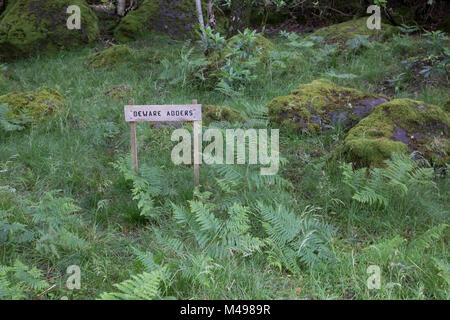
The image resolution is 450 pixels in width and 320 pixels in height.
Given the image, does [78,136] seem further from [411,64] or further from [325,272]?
[411,64]

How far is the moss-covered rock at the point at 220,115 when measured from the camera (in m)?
5.41

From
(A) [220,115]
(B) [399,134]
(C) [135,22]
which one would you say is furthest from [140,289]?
(C) [135,22]

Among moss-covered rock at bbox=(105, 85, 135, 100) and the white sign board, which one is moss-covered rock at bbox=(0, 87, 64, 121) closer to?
moss-covered rock at bbox=(105, 85, 135, 100)

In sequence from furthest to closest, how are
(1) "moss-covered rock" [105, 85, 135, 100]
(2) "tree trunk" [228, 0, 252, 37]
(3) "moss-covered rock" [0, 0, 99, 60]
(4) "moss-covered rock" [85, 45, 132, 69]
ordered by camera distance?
1. (3) "moss-covered rock" [0, 0, 99, 60]
2. (2) "tree trunk" [228, 0, 252, 37]
3. (4) "moss-covered rock" [85, 45, 132, 69]
4. (1) "moss-covered rock" [105, 85, 135, 100]

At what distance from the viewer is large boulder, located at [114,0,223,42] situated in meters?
11.0

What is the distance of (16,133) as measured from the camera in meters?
5.54

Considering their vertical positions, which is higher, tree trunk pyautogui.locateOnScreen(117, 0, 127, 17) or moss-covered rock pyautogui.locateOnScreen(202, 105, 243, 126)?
tree trunk pyautogui.locateOnScreen(117, 0, 127, 17)

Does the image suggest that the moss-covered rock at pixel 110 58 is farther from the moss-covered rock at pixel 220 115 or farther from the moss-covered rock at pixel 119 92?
the moss-covered rock at pixel 220 115

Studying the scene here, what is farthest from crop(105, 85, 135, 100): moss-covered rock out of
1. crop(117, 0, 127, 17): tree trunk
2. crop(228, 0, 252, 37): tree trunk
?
crop(117, 0, 127, 17): tree trunk

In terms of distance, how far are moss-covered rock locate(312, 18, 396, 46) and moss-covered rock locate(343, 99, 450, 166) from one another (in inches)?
175

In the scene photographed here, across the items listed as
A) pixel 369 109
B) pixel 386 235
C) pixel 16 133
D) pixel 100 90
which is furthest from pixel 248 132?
pixel 100 90

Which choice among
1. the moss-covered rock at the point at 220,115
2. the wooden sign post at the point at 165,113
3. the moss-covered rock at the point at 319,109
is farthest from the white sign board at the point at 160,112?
the moss-covered rock at the point at 319,109

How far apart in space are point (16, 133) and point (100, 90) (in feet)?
6.23

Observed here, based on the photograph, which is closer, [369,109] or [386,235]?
[386,235]
